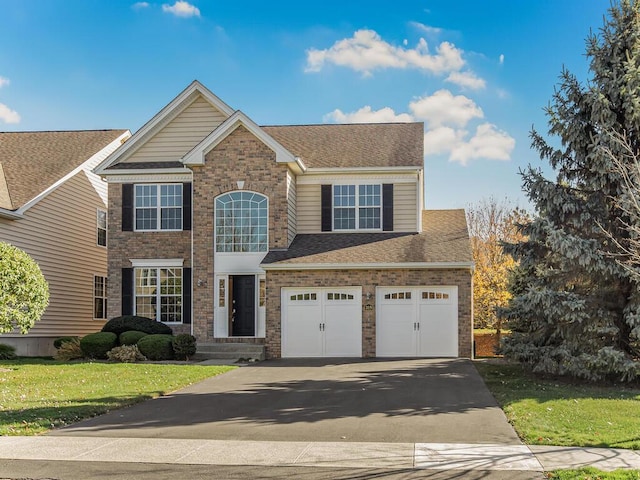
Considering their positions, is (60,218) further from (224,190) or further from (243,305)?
(243,305)

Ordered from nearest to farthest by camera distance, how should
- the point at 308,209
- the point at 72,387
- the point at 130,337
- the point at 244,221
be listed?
the point at 72,387 → the point at 130,337 → the point at 244,221 → the point at 308,209

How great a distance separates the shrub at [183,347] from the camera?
2272cm

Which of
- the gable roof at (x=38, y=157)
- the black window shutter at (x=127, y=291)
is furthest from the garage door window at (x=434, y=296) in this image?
the gable roof at (x=38, y=157)

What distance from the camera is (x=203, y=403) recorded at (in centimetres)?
1402

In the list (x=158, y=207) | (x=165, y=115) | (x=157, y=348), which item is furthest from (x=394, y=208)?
(x=157, y=348)

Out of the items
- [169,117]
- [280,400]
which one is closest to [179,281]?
[169,117]

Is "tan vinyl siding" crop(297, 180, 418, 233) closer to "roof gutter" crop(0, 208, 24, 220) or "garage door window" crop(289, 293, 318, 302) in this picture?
"garage door window" crop(289, 293, 318, 302)

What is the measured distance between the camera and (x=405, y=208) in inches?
1022

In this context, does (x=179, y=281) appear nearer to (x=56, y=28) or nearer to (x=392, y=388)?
(x=56, y=28)

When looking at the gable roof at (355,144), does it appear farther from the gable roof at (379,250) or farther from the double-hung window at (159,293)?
the double-hung window at (159,293)

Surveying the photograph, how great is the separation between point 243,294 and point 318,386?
9096 mm

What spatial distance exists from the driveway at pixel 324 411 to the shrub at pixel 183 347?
395 cm

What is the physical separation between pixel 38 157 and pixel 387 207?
Result: 13.6 metres

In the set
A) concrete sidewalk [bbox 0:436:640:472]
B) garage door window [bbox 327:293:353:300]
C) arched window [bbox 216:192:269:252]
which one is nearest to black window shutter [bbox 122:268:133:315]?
arched window [bbox 216:192:269:252]
